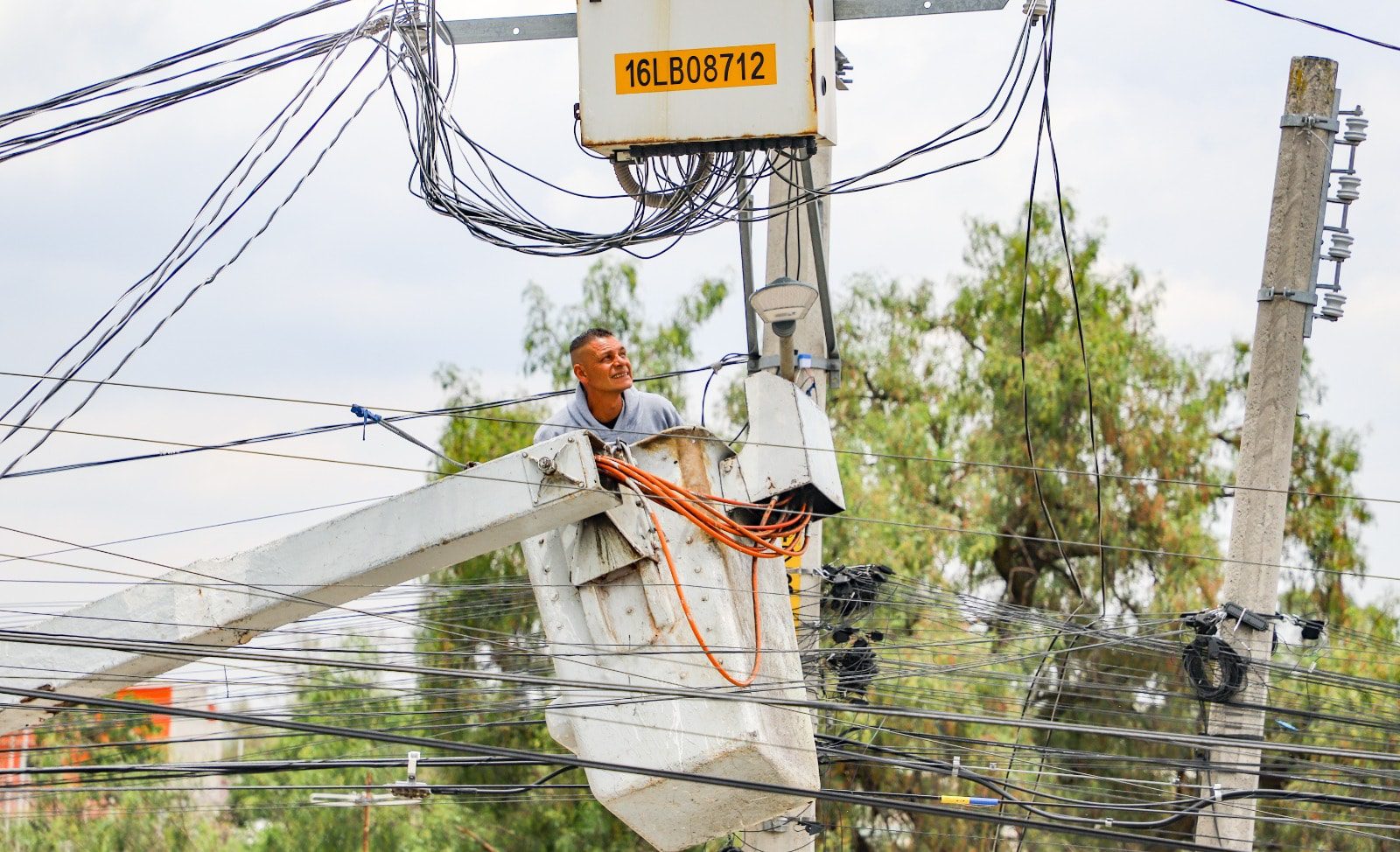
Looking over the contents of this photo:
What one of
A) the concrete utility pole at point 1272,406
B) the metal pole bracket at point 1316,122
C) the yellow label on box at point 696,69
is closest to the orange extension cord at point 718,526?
the yellow label on box at point 696,69

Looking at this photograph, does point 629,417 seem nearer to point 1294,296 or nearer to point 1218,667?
point 1218,667

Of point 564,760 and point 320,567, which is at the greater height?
point 320,567

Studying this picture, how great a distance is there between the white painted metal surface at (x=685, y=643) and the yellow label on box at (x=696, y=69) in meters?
1.19

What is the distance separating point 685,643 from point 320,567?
1289 mm

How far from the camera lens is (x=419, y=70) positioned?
7160 mm

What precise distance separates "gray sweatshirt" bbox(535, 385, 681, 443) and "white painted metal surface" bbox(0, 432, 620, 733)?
3.31 feet

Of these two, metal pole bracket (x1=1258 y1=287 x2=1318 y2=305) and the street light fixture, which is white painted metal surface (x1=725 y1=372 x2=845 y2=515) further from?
metal pole bracket (x1=1258 y1=287 x2=1318 y2=305)

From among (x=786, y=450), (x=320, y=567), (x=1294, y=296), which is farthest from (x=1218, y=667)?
(x=320, y=567)

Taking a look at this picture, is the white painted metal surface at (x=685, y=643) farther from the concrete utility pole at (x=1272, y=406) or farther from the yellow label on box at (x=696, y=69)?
the concrete utility pole at (x=1272, y=406)

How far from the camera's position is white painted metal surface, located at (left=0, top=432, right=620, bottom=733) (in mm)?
5621

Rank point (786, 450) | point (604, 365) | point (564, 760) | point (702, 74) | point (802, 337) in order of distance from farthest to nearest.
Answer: point (802, 337)
point (604, 365)
point (702, 74)
point (786, 450)
point (564, 760)

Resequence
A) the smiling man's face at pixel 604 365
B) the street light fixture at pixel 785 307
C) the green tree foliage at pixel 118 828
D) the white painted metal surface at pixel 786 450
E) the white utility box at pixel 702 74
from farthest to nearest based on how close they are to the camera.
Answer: the green tree foliage at pixel 118 828 → the smiling man's face at pixel 604 365 → the white utility box at pixel 702 74 → the street light fixture at pixel 785 307 → the white painted metal surface at pixel 786 450

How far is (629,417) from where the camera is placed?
6859mm

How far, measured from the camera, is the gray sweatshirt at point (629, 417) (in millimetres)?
6754
